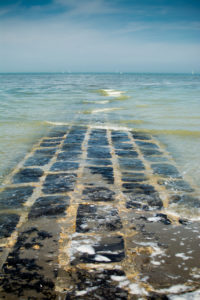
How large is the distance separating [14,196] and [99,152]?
208 cm

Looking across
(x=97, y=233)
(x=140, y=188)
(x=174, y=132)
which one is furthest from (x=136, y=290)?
(x=174, y=132)

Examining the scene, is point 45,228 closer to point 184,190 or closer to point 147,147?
point 184,190

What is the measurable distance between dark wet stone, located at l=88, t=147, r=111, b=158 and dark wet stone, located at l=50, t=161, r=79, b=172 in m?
0.52

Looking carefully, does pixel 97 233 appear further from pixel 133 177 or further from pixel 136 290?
pixel 133 177

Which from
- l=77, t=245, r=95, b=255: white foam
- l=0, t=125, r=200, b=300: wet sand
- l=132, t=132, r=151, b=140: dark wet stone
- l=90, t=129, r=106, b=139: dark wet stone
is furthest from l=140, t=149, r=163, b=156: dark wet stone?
l=77, t=245, r=95, b=255: white foam

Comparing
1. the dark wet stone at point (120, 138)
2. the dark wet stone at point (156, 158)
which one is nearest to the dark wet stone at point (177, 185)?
the dark wet stone at point (156, 158)

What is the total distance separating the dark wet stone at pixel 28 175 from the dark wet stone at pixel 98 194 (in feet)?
2.56

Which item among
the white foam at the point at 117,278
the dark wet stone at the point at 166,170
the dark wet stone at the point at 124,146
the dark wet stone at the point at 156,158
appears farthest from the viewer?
the dark wet stone at the point at 124,146

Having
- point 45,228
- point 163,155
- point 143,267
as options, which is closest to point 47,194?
point 45,228

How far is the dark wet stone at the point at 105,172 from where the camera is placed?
3.27 metres

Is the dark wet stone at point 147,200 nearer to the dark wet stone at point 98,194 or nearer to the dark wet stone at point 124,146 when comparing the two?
the dark wet stone at point 98,194

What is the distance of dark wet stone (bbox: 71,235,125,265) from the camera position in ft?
5.81

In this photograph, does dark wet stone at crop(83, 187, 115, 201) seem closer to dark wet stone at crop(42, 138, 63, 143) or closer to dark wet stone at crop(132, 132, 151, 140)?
dark wet stone at crop(42, 138, 63, 143)

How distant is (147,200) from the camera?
2686 mm
